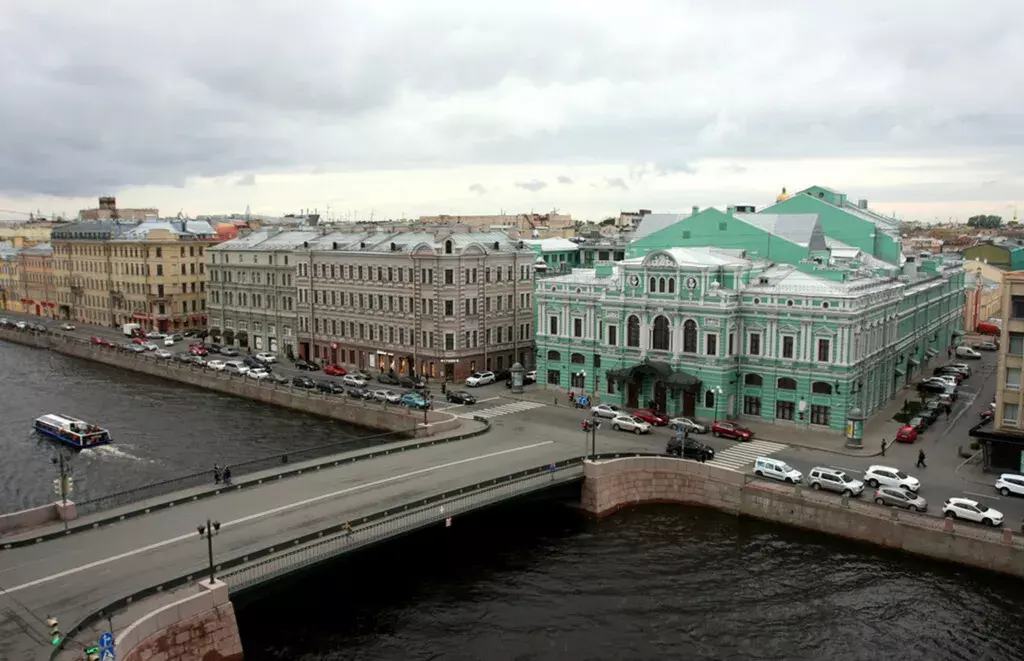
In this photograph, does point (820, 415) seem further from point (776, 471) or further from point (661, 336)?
point (776, 471)

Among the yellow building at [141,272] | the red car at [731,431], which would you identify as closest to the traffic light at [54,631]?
the red car at [731,431]

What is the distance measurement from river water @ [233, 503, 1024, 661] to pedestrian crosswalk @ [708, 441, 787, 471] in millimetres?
5665

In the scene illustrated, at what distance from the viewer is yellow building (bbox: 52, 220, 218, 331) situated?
380 ft

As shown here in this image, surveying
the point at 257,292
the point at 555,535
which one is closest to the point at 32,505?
the point at 555,535

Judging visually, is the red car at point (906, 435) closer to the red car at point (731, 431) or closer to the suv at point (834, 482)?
the red car at point (731, 431)

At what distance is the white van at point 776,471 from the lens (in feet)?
155

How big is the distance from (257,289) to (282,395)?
84.1 feet

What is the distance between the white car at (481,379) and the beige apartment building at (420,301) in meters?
2.35

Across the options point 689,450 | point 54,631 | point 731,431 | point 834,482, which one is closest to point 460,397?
point 731,431

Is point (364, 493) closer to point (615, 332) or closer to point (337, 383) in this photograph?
point (615, 332)

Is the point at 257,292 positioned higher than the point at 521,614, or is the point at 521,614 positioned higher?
the point at 257,292

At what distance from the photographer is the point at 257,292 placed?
321ft

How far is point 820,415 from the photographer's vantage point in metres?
58.6

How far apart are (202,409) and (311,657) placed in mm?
47309
